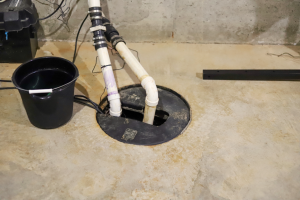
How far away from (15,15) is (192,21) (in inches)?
57.9

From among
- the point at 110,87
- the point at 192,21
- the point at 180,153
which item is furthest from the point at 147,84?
the point at 192,21

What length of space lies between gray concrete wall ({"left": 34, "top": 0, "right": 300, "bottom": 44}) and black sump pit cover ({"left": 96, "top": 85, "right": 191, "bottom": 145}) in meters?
0.75

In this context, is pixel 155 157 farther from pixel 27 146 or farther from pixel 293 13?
pixel 293 13

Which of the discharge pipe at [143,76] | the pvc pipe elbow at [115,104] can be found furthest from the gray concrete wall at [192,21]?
the pvc pipe elbow at [115,104]

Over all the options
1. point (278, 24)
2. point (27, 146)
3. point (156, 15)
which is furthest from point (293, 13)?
point (27, 146)

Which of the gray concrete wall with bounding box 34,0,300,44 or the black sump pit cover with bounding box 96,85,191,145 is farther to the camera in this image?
the gray concrete wall with bounding box 34,0,300,44

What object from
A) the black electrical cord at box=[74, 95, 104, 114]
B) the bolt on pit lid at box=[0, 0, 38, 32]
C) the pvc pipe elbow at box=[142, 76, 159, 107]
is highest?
the bolt on pit lid at box=[0, 0, 38, 32]

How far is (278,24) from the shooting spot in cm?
234

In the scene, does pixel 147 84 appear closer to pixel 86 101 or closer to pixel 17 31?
pixel 86 101

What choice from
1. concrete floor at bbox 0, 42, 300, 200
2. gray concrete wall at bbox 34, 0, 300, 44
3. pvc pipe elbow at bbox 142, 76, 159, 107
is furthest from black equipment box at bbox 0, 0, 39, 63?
pvc pipe elbow at bbox 142, 76, 159, 107

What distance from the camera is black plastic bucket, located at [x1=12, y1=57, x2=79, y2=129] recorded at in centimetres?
134

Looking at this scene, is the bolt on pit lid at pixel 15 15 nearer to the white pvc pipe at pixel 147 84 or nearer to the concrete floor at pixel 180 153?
the concrete floor at pixel 180 153

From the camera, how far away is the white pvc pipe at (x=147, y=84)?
60.5 inches

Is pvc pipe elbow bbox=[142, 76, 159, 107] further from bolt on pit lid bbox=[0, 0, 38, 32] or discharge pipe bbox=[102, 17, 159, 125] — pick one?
bolt on pit lid bbox=[0, 0, 38, 32]
